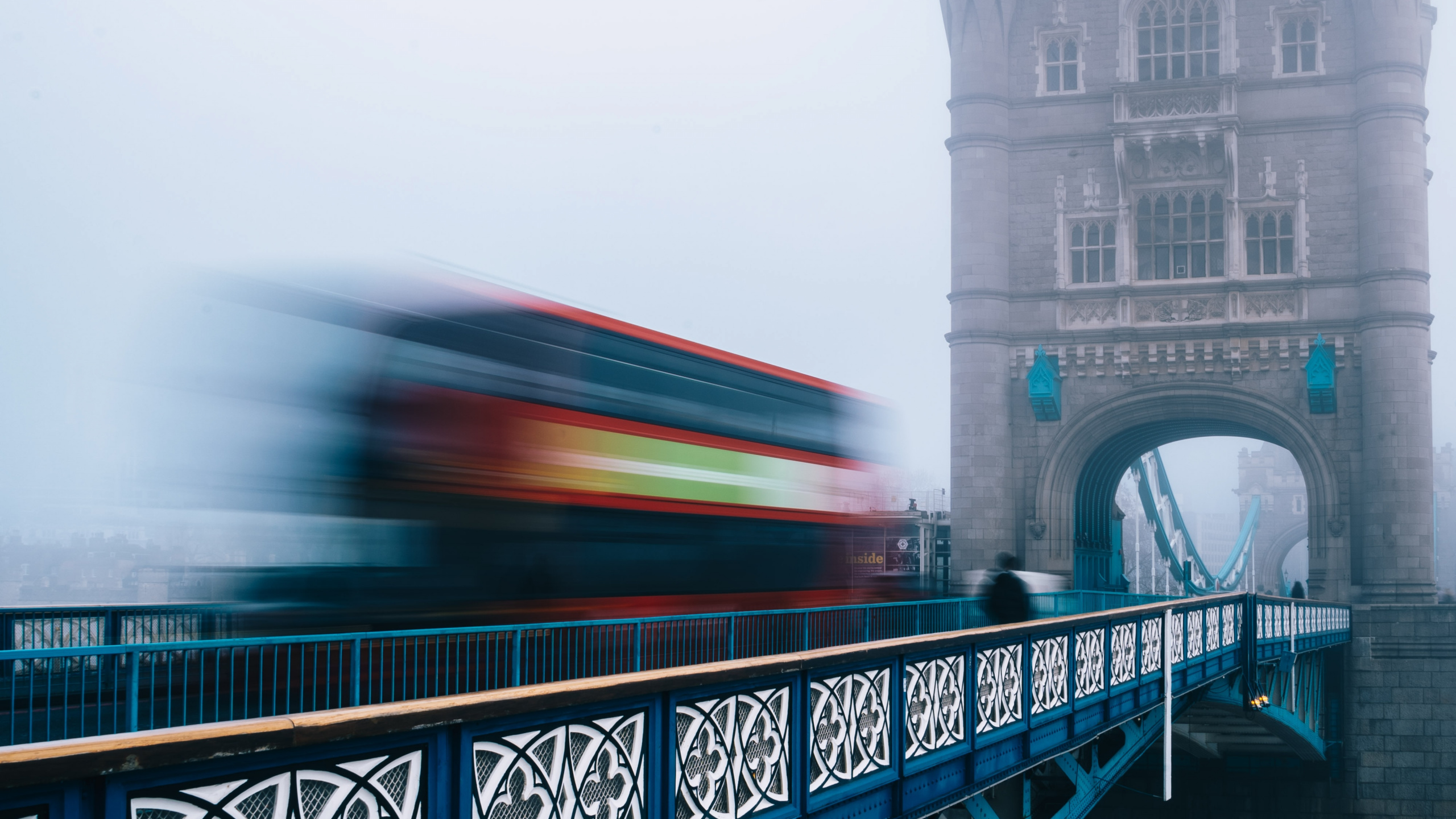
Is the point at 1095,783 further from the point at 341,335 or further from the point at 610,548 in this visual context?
the point at 341,335

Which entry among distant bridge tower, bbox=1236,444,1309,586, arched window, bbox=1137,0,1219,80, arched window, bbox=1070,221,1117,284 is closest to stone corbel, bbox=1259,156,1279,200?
arched window, bbox=1137,0,1219,80

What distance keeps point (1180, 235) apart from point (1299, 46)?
5.40 m

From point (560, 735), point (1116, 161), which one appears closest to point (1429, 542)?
point (1116, 161)

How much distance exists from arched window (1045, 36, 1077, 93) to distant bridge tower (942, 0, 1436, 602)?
0.06 meters

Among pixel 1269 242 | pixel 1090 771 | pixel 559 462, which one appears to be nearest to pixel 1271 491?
pixel 1269 242

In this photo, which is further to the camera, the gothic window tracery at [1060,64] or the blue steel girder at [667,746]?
the gothic window tracery at [1060,64]

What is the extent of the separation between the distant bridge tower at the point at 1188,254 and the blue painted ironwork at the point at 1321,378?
0.06 meters

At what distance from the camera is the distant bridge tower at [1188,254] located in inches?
1126

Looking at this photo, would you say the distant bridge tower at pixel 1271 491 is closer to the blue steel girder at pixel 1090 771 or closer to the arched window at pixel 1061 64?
the arched window at pixel 1061 64

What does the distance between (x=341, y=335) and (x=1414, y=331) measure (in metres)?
26.5

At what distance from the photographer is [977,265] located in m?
Answer: 30.6

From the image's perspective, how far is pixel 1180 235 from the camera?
3066cm

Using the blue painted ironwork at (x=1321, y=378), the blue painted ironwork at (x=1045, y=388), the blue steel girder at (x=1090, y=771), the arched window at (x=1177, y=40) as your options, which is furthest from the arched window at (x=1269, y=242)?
the blue steel girder at (x=1090, y=771)

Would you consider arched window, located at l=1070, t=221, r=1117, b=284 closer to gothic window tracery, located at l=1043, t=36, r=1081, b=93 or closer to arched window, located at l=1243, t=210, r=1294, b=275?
arched window, located at l=1243, t=210, r=1294, b=275
